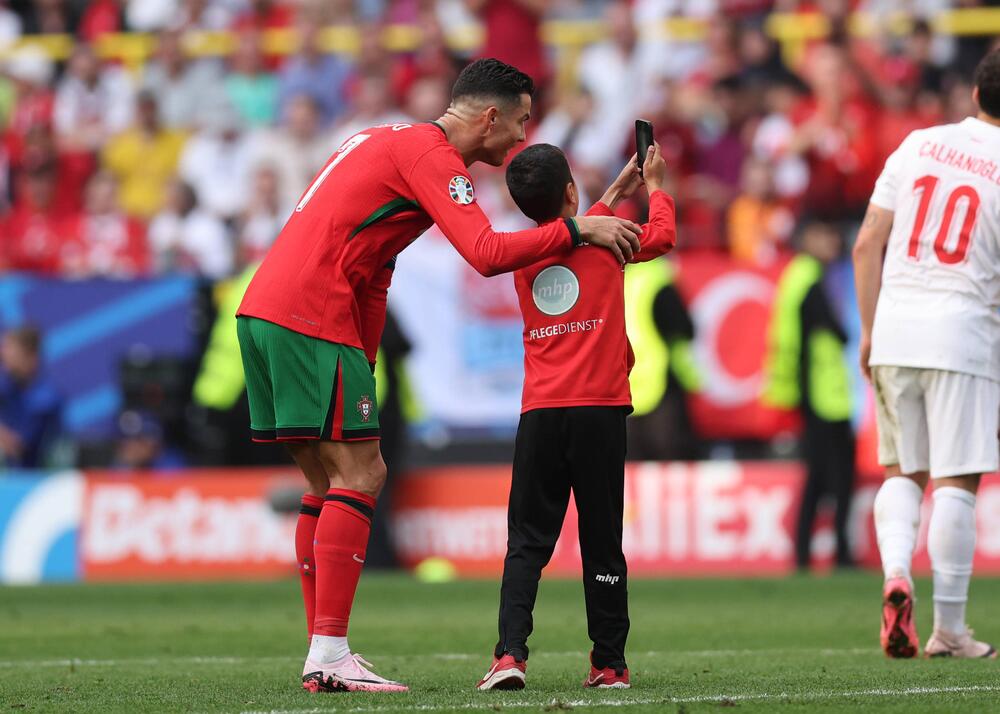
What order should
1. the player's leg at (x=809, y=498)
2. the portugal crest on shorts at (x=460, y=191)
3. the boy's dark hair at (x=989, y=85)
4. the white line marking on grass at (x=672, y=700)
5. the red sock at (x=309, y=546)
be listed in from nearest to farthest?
the white line marking on grass at (x=672, y=700), the portugal crest on shorts at (x=460, y=191), the red sock at (x=309, y=546), the boy's dark hair at (x=989, y=85), the player's leg at (x=809, y=498)

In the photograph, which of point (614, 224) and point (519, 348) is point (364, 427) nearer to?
point (614, 224)

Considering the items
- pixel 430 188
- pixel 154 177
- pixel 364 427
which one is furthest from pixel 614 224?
pixel 154 177

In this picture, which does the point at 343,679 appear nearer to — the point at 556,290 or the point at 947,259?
the point at 556,290

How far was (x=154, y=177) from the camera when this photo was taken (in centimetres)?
1886

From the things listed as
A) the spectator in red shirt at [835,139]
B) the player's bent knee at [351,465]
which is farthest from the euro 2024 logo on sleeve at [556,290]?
the spectator in red shirt at [835,139]

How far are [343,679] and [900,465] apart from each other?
2.70 metres

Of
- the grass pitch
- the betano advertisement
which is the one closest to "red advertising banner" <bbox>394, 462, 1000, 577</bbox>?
the betano advertisement

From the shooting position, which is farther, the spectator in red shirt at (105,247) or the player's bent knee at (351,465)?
the spectator in red shirt at (105,247)

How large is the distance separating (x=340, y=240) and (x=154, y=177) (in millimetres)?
13336

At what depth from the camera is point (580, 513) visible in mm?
5949

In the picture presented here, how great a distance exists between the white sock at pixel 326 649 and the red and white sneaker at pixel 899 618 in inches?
90.1

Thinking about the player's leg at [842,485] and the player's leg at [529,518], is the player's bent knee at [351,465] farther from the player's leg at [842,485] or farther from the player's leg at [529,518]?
the player's leg at [842,485]

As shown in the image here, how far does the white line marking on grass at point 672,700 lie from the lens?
5254 millimetres

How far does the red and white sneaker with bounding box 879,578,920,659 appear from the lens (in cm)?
687
